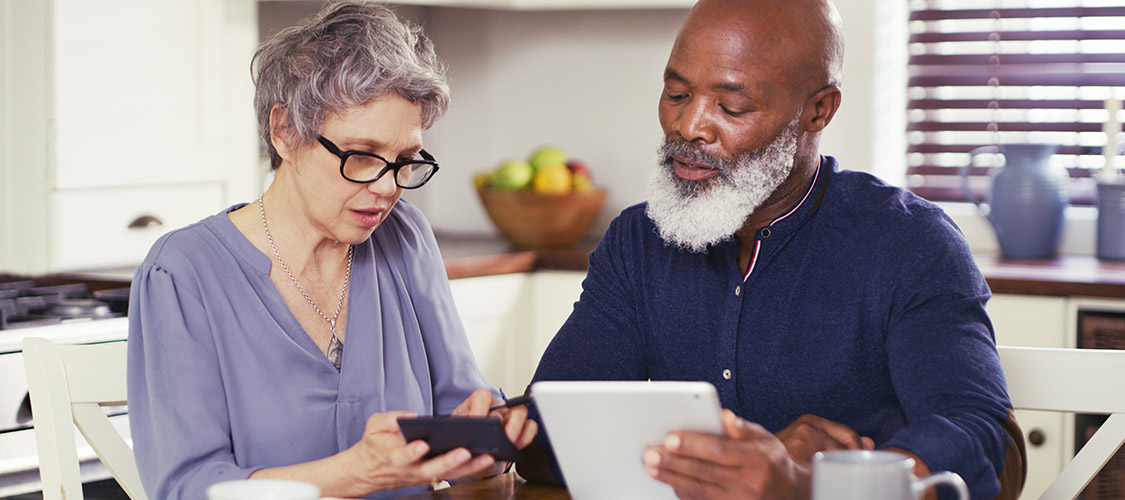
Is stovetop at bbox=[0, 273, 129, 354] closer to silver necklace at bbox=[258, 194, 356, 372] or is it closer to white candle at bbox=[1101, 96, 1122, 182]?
silver necklace at bbox=[258, 194, 356, 372]

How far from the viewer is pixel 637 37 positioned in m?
3.38

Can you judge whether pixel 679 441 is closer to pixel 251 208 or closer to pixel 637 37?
pixel 251 208

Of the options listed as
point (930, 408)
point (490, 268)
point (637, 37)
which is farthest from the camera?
point (637, 37)

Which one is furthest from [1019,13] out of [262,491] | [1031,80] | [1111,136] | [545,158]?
[262,491]

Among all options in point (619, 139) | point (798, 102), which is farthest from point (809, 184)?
point (619, 139)

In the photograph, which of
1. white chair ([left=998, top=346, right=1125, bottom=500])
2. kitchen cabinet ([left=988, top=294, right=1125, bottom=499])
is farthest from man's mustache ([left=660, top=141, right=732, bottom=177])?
kitchen cabinet ([left=988, top=294, right=1125, bottom=499])

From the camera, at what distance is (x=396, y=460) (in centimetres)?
132

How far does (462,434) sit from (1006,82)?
234cm

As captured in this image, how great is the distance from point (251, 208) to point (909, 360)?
2.81 ft

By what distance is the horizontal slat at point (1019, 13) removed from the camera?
121 inches

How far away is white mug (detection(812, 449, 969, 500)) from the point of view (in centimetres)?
100

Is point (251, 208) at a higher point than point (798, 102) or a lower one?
lower

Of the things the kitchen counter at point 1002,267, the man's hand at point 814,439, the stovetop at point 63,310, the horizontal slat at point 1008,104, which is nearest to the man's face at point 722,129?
the man's hand at point 814,439

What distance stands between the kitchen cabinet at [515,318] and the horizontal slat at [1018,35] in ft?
3.65
